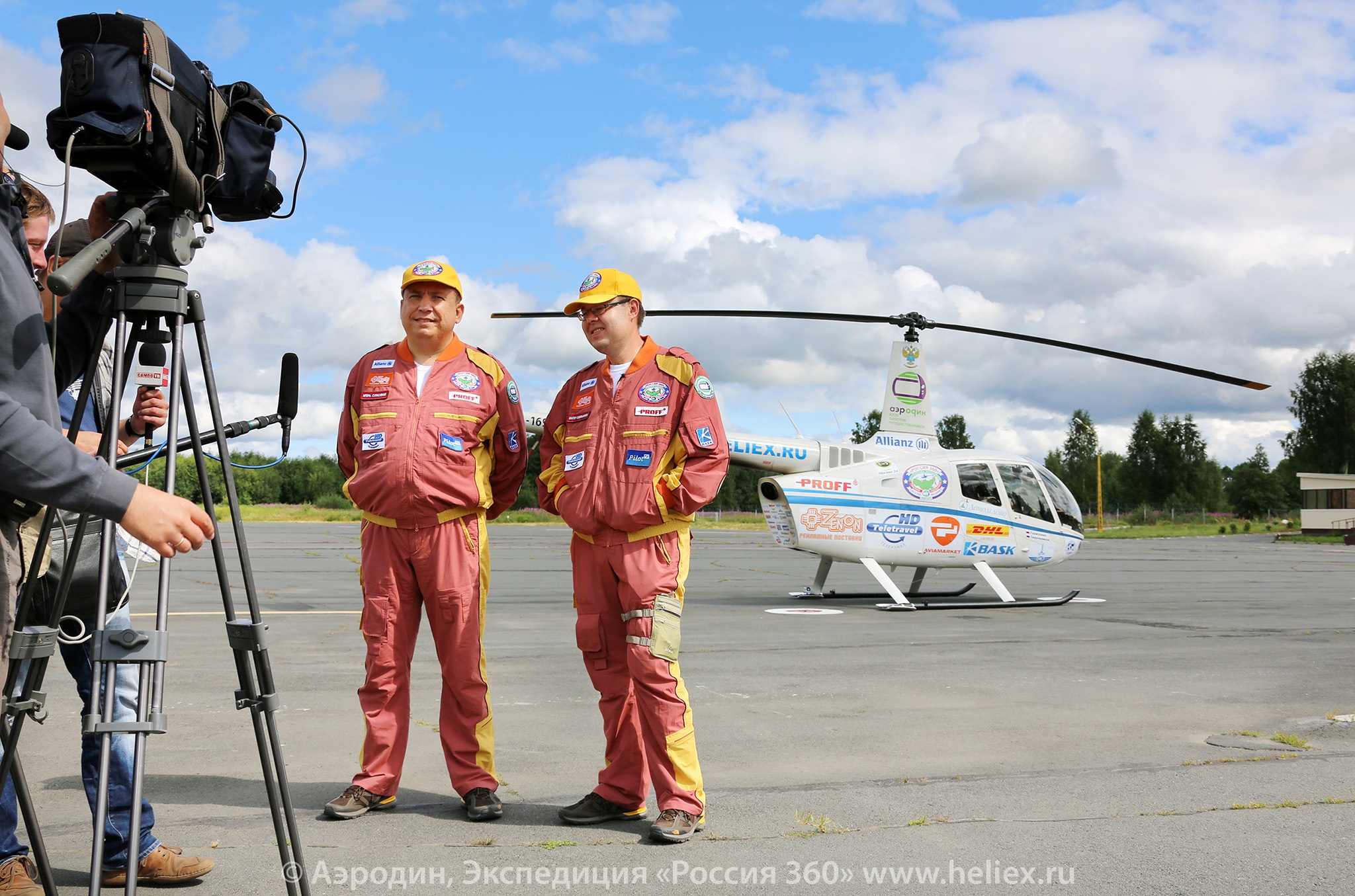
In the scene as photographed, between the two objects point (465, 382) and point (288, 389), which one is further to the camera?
point (465, 382)

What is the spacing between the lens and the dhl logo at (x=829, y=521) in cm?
1261

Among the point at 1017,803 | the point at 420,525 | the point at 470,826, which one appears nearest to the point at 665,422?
the point at 420,525

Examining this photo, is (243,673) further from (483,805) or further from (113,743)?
(483,805)

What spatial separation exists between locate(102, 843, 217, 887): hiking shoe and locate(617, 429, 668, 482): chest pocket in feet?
6.63

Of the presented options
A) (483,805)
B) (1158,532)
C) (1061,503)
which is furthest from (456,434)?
(1158,532)

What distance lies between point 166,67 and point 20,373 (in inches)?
30.3

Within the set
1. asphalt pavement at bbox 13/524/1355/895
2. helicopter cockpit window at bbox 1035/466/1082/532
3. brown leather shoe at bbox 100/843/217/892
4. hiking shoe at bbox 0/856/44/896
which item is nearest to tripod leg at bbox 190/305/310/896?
asphalt pavement at bbox 13/524/1355/895

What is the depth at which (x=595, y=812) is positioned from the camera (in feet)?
13.0

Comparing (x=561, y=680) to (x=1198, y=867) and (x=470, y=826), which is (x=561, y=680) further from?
(x=1198, y=867)

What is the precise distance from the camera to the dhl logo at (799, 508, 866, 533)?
41.4 ft

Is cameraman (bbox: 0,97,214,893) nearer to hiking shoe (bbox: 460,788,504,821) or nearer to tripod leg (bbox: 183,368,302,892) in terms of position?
tripod leg (bbox: 183,368,302,892)

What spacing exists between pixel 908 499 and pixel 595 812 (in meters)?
9.66

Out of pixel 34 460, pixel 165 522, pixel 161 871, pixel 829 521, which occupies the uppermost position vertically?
pixel 34 460

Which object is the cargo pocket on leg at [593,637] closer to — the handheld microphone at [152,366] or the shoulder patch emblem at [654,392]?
the shoulder patch emblem at [654,392]
